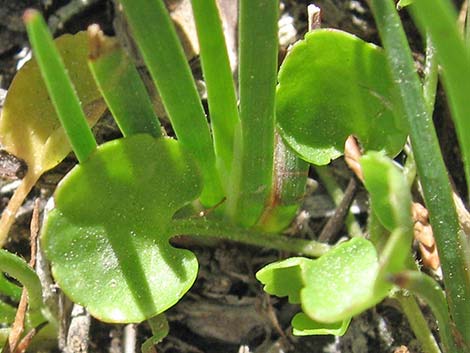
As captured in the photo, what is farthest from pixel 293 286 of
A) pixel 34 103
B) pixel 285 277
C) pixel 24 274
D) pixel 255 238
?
pixel 34 103

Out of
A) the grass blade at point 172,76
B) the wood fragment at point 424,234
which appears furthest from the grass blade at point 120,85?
the wood fragment at point 424,234

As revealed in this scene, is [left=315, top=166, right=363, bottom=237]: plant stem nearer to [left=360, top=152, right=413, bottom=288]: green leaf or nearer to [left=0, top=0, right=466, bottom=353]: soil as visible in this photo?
[left=0, top=0, right=466, bottom=353]: soil

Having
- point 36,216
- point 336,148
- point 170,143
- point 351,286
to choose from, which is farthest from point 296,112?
point 36,216

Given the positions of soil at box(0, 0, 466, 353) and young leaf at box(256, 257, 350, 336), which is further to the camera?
soil at box(0, 0, 466, 353)

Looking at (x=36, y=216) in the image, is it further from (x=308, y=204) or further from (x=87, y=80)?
(x=308, y=204)

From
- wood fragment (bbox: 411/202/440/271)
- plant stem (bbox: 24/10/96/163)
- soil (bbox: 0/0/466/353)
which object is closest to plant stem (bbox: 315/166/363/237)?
soil (bbox: 0/0/466/353)

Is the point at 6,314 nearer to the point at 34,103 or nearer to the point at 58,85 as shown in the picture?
the point at 34,103
